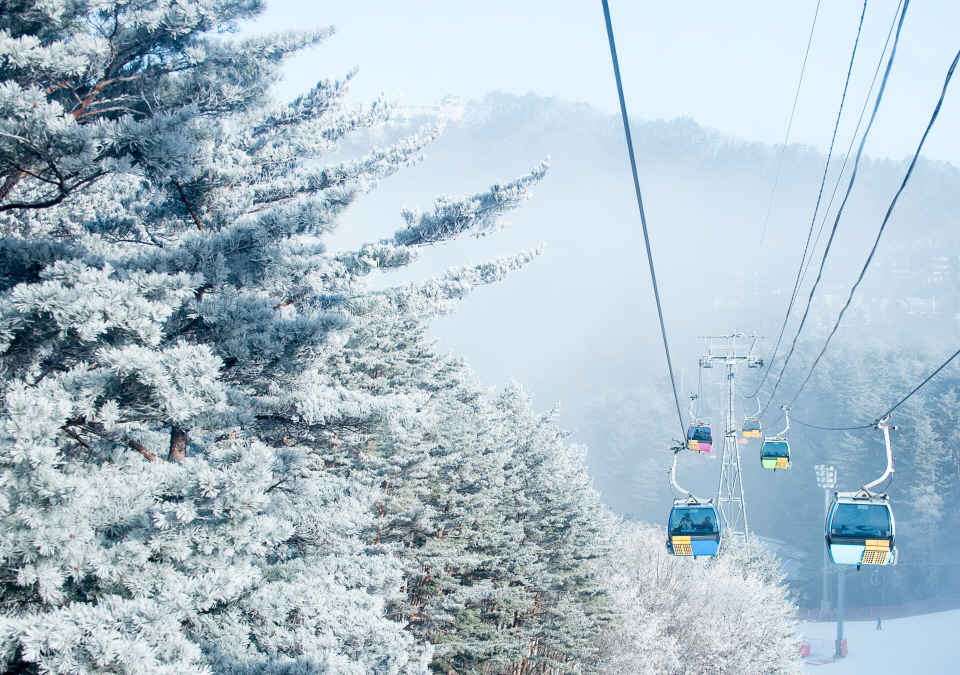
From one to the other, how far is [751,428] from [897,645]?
27.3 metres

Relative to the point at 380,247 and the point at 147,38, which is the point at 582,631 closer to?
the point at 380,247

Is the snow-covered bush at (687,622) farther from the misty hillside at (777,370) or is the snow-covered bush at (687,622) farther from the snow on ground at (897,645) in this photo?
the misty hillside at (777,370)

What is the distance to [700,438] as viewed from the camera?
62.3ft

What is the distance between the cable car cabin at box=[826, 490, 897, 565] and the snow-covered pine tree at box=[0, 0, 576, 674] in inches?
228

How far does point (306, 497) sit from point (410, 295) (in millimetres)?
3211

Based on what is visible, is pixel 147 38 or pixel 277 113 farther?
pixel 277 113

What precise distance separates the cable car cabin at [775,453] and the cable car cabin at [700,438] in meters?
1.45

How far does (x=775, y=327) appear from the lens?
447ft

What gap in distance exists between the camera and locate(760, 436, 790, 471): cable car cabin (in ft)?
57.8

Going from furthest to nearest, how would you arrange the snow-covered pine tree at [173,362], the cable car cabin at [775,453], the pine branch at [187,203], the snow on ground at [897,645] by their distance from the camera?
the snow on ground at [897,645] → the cable car cabin at [775,453] → the pine branch at [187,203] → the snow-covered pine tree at [173,362]

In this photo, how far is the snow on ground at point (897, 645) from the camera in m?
34.3

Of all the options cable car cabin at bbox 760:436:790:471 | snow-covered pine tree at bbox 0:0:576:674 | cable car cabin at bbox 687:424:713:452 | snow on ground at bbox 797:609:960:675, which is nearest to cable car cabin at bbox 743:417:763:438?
cable car cabin at bbox 687:424:713:452

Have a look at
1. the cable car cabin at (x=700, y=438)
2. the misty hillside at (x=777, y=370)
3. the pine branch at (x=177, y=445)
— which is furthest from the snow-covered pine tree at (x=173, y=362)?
the cable car cabin at (x=700, y=438)

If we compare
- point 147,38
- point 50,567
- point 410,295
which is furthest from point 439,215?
point 50,567
